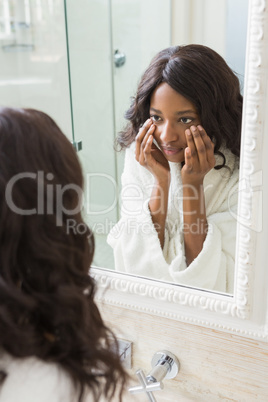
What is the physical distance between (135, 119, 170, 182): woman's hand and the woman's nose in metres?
0.02

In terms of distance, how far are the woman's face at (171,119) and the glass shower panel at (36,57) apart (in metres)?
0.21

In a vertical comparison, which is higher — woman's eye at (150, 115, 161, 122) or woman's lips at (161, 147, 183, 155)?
woman's eye at (150, 115, 161, 122)

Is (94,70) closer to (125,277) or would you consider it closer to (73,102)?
(73,102)

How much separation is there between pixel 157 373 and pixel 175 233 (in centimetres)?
25

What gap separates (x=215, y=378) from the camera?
0.88 metres

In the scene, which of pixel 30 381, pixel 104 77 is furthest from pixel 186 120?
pixel 30 381

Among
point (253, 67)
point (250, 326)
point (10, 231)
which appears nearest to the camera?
A: point (10, 231)

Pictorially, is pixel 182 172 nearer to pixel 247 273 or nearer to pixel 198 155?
pixel 198 155

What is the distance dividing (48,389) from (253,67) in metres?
0.51

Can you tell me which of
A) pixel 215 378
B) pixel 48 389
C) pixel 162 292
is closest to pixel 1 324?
pixel 48 389

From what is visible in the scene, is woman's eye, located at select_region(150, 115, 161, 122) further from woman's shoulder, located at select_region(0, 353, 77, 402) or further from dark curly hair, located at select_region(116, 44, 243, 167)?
woman's shoulder, located at select_region(0, 353, 77, 402)

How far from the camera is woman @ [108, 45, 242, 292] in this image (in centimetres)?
78

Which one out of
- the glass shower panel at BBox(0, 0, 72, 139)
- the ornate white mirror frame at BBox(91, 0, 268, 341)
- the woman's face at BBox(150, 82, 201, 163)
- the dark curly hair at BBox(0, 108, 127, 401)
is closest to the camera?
the dark curly hair at BBox(0, 108, 127, 401)

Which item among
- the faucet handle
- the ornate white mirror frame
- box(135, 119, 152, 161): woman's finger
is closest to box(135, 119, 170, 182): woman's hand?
box(135, 119, 152, 161): woman's finger
